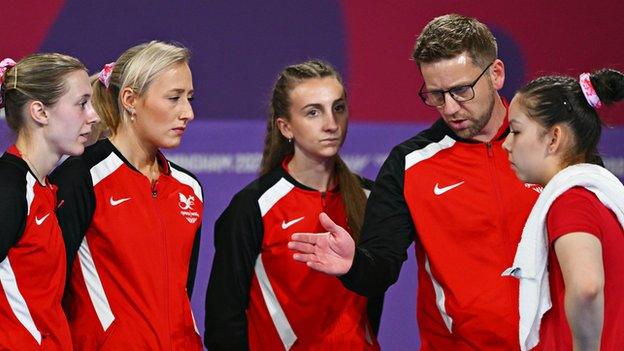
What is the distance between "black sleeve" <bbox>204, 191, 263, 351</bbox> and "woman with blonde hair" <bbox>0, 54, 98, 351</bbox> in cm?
60

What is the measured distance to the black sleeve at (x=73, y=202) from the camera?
118 inches

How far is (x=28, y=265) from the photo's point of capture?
2.76 metres

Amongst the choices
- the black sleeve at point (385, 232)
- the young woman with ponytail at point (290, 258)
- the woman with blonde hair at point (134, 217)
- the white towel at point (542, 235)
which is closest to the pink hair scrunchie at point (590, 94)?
the white towel at point (542, 235)

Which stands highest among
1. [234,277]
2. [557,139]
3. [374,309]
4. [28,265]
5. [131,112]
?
[557,139]

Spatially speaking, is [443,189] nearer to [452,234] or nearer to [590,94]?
[452,234]

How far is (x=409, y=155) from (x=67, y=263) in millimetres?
1068

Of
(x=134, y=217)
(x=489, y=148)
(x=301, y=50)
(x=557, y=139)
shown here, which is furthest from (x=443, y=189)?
(x=301, y=50)

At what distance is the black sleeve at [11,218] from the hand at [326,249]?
725mm

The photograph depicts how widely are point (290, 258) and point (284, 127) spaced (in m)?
0.46

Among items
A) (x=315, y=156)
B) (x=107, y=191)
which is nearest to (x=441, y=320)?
(x=315, y=156)

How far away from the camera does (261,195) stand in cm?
345

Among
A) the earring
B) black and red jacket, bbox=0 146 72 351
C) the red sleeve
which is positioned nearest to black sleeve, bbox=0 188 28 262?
black and red jacket, bbox=0 146 72 351

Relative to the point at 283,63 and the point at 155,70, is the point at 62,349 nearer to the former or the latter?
the point at 155,70

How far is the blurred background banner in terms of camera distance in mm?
4660
